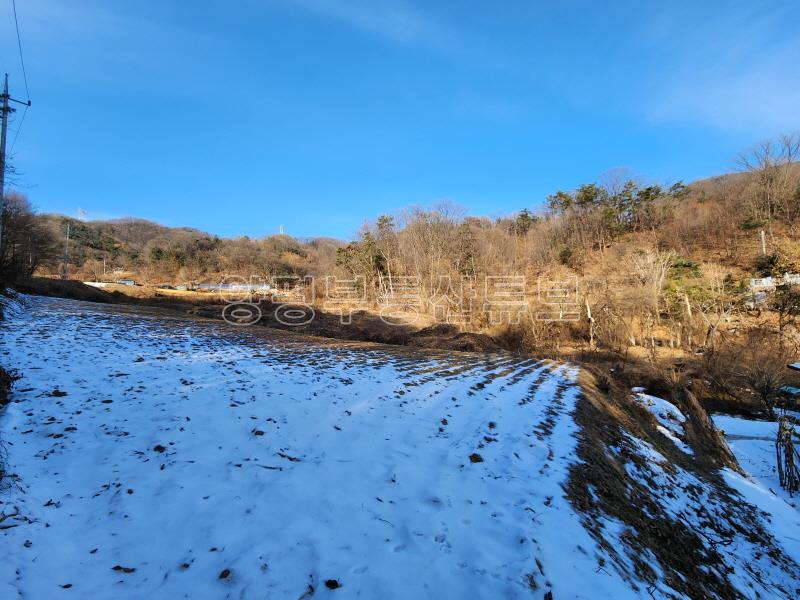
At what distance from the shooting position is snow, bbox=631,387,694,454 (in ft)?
24.5

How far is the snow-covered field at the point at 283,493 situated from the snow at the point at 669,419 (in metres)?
1.34

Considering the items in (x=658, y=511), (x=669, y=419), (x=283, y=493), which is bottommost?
(x=669, y=419)

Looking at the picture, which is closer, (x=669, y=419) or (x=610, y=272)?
(x=669, y=419)

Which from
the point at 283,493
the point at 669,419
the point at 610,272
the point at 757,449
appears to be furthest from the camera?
the point at 610,272

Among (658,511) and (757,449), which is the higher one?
(658,511)

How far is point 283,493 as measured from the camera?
3.08m

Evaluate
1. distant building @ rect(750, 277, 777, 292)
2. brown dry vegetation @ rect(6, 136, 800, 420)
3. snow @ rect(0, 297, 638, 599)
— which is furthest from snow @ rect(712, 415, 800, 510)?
distant building @ rect(750, 277, 777, 292)

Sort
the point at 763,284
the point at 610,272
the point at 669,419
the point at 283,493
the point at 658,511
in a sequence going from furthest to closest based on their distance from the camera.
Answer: the point at 610,272, the point at 763,284, the point at 669,419, the point at 658,511, the point at 283,493

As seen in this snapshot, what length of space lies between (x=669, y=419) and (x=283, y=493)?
943cm

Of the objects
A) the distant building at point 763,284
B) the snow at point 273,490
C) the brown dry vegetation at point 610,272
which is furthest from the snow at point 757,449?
the distant building at point 763,284

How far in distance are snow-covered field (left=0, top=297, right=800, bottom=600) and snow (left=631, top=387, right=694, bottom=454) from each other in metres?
1.34

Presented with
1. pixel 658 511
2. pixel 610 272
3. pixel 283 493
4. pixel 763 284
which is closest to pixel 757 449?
pixel 658 511

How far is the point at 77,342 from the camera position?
7430 mm

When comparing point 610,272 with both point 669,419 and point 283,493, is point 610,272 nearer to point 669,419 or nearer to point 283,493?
point 669,419
